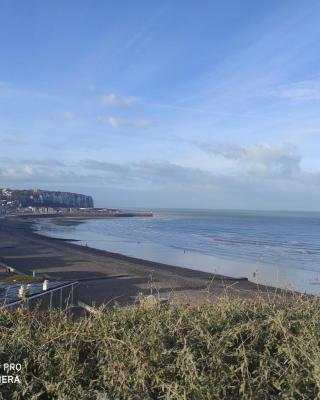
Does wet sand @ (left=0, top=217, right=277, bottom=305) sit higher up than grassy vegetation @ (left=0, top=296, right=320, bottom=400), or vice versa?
grassy vegetation @ (left=0, top=296, right=320, bottom=400)

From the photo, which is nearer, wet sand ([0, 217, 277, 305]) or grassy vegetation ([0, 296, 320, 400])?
grassy vegetation ([0, 296, 320, 400])

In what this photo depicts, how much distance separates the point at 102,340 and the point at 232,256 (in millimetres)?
40498

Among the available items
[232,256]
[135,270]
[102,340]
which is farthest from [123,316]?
[232,256]

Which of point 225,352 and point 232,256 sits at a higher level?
point 225,352

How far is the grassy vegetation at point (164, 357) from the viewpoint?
2.94 m

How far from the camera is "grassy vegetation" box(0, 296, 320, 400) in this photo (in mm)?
2943

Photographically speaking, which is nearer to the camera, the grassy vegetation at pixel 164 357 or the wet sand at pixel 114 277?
the grassy vegetation at pixel 164 357

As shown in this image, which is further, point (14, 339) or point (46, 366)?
point (14, 339)

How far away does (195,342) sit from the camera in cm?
334

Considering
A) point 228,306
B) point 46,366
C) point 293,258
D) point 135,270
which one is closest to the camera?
point 46,366

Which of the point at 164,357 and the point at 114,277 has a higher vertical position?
the point at 164,357

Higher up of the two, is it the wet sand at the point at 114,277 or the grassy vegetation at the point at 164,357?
the grassy vegetation at the point at 164,357

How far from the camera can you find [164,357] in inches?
124

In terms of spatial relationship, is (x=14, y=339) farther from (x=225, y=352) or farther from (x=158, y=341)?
(x=225, y=352)
